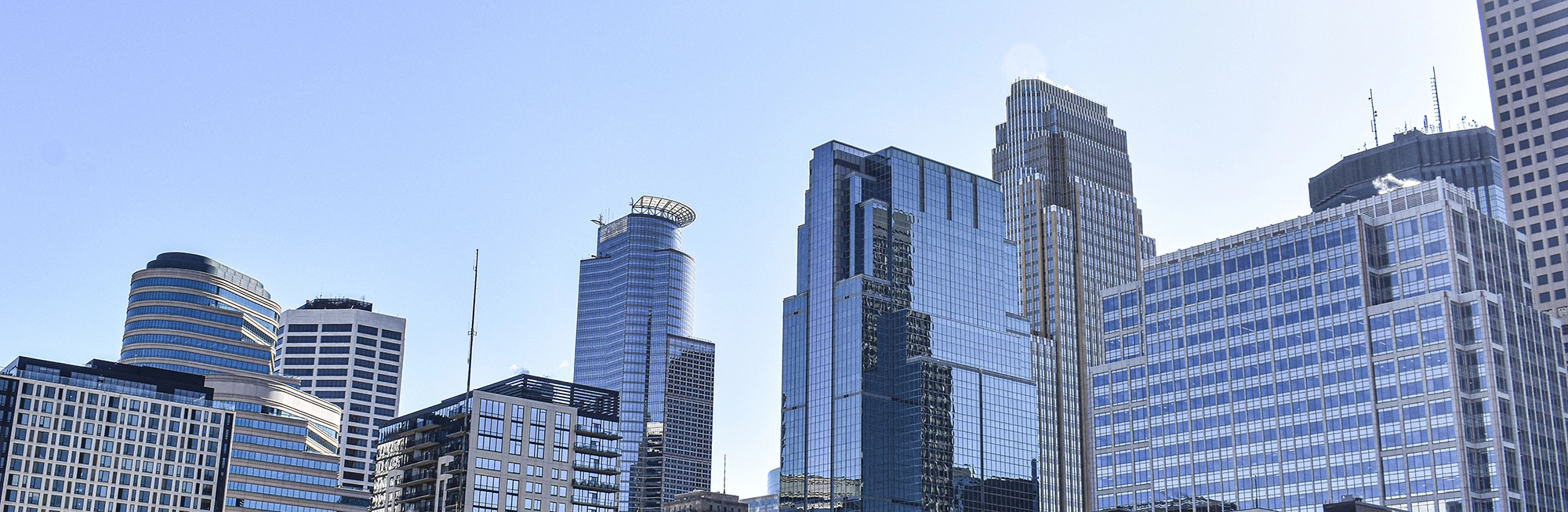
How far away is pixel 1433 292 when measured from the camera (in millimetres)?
182250

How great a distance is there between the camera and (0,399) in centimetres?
19700

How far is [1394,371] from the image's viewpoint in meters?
181

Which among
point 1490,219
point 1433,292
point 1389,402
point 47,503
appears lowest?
point 47,503

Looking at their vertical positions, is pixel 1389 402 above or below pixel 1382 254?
below

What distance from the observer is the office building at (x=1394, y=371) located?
174875 millimetres

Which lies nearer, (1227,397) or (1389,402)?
(1389,402)

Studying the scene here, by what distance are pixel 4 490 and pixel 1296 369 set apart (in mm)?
172112

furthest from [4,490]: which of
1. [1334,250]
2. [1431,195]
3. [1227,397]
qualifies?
[1431,195]

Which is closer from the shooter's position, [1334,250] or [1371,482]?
[1371,482]

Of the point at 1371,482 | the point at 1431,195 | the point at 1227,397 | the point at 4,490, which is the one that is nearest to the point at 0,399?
the point at 4,490

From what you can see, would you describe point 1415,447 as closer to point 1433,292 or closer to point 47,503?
point 1433,292

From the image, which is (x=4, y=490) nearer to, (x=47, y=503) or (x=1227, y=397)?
(x=47, y=503)

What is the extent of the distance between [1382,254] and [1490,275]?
13.3 m

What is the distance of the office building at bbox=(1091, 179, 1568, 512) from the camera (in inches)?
6885
